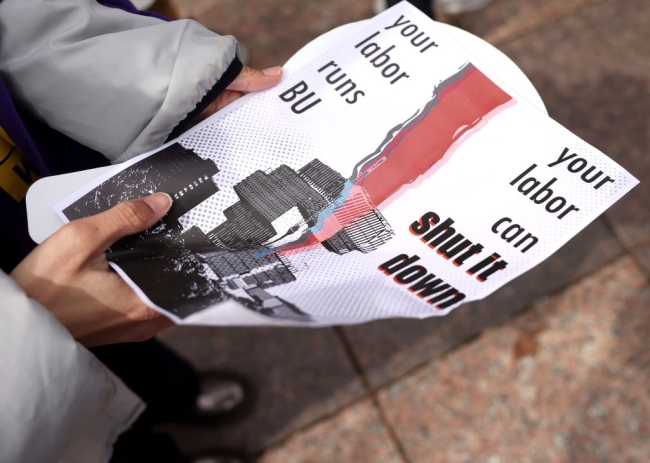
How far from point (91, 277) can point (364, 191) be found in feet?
1.48

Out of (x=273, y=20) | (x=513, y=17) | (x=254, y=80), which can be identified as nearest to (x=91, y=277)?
(x=254, y=80)

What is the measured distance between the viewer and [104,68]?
0.78 m

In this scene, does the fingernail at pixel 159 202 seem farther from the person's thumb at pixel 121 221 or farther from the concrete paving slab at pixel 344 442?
the concrete paving slab at pixel 344 442

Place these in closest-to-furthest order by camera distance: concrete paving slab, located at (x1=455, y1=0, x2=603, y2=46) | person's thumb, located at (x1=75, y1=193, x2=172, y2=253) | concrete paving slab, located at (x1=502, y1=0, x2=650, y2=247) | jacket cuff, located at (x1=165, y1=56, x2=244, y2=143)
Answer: person's thumb, located at (x1=75, y1=193, x2=172, y2=253) < jacket cuff, located at (x1=165, y1=56, x2=244, y2=143) < concrete paving slab, located at (x1=502, y1=0, x2=650, y2=247) < concrete paving slab, located at (x1=455, y1=0, x2=603, y2=46)

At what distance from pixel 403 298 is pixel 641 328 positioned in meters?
1.13

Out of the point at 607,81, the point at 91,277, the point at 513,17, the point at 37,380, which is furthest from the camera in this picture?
the point at 513,17

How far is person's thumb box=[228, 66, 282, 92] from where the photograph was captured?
89 centimetres

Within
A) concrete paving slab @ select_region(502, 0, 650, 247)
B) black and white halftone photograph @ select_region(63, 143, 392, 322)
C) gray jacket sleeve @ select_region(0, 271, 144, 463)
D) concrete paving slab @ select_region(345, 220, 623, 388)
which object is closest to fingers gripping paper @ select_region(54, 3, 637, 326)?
black and white halftone photograph @ select_region(63, 143, 392, 322)

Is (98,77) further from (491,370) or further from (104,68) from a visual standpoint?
(491,370)

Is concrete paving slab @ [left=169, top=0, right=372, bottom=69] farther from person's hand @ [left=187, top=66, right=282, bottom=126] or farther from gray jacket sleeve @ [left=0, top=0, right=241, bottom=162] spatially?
gray jacket sleeve @ [left=0, top=0, right=241, bottom=162]

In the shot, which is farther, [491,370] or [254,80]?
[491,370]

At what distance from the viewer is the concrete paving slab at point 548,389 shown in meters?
1.42

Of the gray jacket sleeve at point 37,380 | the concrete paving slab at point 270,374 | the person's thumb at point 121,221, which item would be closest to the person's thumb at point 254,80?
the person's thumb at point 121,221

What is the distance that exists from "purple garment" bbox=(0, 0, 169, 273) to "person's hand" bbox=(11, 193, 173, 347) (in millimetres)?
115
